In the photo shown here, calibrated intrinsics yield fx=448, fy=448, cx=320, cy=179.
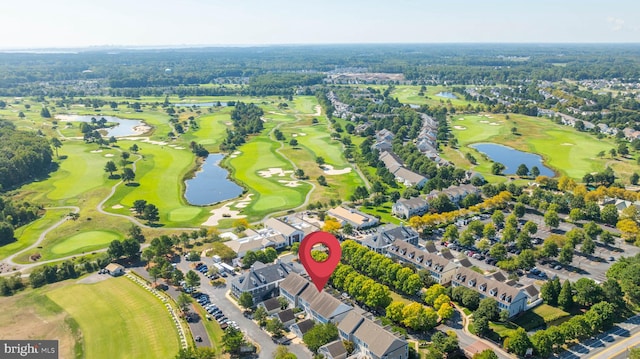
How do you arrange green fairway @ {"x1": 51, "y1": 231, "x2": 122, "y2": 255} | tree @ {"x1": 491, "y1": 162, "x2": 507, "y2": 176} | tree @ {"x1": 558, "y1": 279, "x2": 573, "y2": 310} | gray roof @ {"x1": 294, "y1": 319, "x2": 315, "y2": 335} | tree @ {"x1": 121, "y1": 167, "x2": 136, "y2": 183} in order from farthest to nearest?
tree @ {"x1": 491, "y1": 162, "x2": 507, "y2": 176} < tree @ {"x1": 121, "y1": 167, "x2": 136, "y2": 183} < green fairway @ {"x1": 51, "y1": 231, "x2": 122, "y2": 255} < tree @ {"x1": 558, "y1": 279, "x2": 573, "y2": 310} < gray roof @ {"x1": 294, "y1": 319, "x2": 315, "y2": 335}

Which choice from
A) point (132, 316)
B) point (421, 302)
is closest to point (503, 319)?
point (421, 302)

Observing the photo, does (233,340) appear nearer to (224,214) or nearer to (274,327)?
(274,327)

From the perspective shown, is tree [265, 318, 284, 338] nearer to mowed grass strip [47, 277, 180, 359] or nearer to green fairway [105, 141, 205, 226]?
mowed grass strip [47, 277, 180, 359]

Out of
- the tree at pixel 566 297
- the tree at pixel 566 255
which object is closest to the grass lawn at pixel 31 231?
the tree at pixel 566 297

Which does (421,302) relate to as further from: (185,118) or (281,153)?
(185,118)

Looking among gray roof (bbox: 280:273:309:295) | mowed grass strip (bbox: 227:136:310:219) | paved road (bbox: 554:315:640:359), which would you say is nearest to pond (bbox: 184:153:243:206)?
mowed grass strip (bbox: 227:136:310:219)

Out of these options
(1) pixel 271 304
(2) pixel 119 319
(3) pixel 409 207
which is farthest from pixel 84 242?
(3) pixel 409 207
